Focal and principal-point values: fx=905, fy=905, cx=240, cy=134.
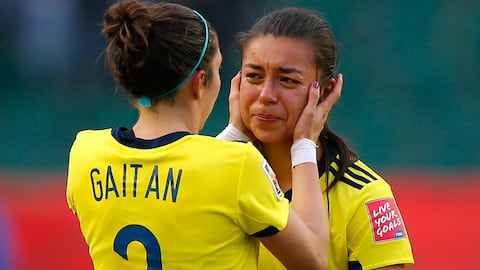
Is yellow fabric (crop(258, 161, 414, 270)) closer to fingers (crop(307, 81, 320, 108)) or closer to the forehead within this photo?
fingers (crop(307, 81, 320, 108))

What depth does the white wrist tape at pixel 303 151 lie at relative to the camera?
2.91 meters

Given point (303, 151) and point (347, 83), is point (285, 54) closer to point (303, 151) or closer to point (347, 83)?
point (303, 151)

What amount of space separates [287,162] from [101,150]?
0.80 metres

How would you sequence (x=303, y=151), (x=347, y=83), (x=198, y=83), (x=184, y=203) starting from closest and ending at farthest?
(x=184, y=203), (x=198, y=83), (x=303, y=151), (x=347, y=83)

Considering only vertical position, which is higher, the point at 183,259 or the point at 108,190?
the point at 108,190

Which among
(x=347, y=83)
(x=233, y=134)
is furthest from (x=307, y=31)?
(x=347, y=83)

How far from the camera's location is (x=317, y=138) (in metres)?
3.08

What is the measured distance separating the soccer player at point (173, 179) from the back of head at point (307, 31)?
1.51 feet

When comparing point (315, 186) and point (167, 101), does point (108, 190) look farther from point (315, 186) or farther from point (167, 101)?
point (315, 186)

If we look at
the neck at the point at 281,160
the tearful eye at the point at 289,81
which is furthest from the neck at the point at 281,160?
the tearful eye at the point at 289,81

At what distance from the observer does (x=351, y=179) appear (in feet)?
10.1

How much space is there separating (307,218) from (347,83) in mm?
9810

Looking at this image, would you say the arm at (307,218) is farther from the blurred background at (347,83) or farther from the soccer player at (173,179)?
the blurred background at (347,83)
